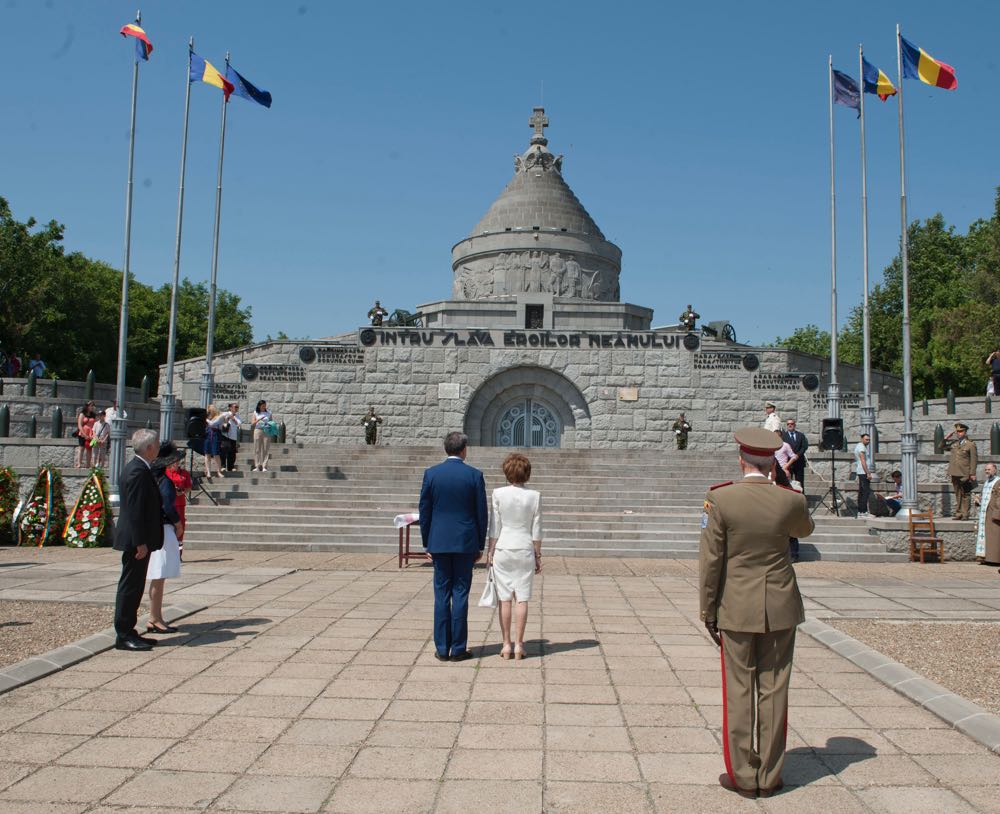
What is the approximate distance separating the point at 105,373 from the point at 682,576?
3837 cm

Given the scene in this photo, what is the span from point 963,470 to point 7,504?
Result: 17400 mm

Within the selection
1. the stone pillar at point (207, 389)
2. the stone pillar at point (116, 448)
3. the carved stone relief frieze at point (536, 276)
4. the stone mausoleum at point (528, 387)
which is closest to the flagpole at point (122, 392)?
the stone pillar at point (116, 448)

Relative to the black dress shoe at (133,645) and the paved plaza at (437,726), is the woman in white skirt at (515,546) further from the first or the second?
the black dress shoe at (133,645)

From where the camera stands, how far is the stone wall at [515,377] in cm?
2614

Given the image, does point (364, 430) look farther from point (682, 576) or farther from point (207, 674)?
point (207, 674)

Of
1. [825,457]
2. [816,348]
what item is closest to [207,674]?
[825,457]

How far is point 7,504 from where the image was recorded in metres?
15.4

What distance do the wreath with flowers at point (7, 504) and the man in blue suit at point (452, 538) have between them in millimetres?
11462

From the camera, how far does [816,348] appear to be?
6781 centimetres

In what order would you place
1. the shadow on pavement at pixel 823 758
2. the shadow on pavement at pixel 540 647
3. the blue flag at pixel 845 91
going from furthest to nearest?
1. the blue flag at pixel 845 91
2. the shadow on pavement at pixel 540 647
3. the shadow on pavement at pixel 823 758

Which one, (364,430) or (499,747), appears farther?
(364,430)

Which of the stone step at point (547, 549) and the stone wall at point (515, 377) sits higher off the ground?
the stone wall at point (515, 377)

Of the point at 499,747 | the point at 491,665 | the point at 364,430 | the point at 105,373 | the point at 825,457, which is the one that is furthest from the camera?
the point at 105,373

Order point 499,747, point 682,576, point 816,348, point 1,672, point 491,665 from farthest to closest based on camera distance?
point 816,348
point 682,576
point 491,665
point 1,672
point 499,747
